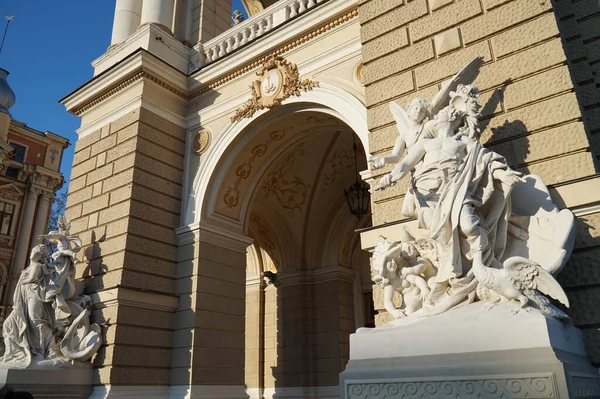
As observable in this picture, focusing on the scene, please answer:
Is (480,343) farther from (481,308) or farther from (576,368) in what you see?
(576,368)

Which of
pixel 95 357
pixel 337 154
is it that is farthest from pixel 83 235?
pixel 337 154

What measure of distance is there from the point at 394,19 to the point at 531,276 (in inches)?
159

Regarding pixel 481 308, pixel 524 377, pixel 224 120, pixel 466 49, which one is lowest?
pixel 524 377

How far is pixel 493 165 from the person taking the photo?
4.25m

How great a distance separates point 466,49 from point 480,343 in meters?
3.58

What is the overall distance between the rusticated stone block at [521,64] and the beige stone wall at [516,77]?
1 cm

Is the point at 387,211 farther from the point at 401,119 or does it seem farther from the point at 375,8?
the point at 375,8

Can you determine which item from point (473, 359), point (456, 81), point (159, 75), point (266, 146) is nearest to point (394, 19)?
point (456, 81)

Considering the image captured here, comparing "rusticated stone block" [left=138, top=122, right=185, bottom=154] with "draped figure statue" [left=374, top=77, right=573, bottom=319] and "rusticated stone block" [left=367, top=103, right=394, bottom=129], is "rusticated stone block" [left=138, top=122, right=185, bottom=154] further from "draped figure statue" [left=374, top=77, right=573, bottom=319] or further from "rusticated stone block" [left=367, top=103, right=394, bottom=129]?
"draped figure statue" [left=374, top=77, right=573, bottom=319]

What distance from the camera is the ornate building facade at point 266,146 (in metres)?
5.35

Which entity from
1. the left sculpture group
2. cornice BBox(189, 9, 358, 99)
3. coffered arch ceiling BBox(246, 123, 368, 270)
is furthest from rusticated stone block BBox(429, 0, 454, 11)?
the left sculpture group

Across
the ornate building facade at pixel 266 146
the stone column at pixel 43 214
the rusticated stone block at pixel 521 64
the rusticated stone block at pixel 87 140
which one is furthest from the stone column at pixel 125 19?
the stone column at pixel 43 214

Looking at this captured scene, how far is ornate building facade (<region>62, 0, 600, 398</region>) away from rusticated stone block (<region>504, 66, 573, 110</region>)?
0.02 metres

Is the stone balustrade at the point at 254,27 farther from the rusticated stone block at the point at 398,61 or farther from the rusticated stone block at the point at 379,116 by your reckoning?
the rusticated stone block at the point at 379,116
